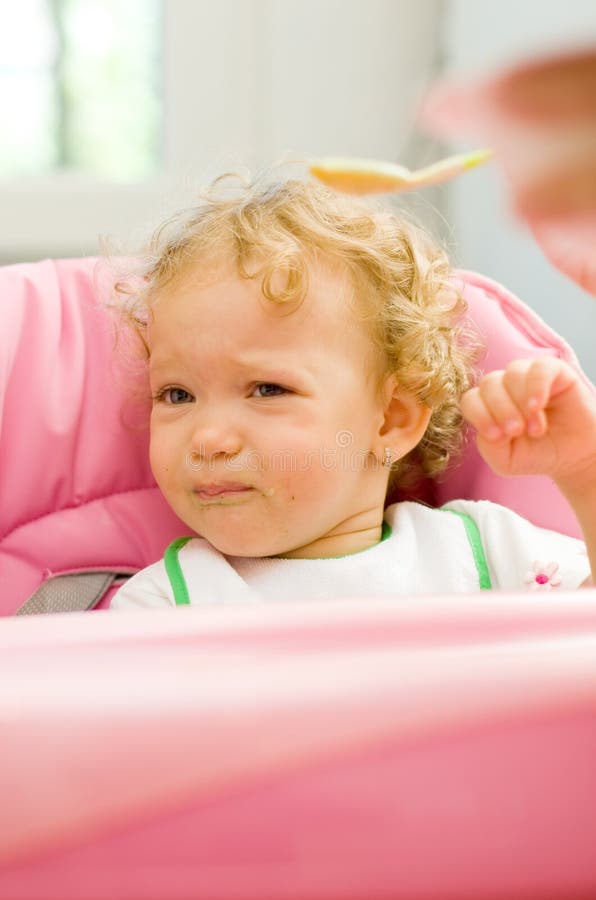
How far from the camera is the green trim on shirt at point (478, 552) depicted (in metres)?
0.82

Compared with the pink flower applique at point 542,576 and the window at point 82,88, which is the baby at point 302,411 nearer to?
the pink flower applique at point 542,576

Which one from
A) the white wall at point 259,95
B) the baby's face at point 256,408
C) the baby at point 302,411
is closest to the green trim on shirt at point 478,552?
the baby at point 302,411

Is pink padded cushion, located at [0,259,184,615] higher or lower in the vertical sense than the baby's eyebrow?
lower

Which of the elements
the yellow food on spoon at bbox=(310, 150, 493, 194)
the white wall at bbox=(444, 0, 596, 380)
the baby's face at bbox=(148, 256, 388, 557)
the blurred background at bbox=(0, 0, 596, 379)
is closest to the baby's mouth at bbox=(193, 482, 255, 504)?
the baby's face at bbox=(148, 256, 388, 557)

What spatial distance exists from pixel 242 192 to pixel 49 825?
598 mm

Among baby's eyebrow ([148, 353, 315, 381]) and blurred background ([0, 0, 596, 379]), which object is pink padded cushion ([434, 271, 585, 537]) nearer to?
A: baby's eyebrow ([148, 353, 315, 381])

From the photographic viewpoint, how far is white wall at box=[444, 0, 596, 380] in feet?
4.58

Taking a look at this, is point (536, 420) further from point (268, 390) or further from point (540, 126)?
point (540, 126)

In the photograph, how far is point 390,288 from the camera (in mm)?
838

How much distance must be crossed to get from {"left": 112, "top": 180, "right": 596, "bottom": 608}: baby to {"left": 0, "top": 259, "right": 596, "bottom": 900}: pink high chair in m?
0.27

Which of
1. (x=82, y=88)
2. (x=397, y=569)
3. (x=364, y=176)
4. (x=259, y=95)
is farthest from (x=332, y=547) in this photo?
(x=82, y=88)

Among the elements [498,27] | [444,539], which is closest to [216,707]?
[444,539]

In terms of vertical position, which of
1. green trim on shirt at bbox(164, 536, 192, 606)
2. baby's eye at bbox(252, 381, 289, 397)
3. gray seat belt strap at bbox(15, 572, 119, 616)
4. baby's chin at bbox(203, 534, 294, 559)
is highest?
baby's eye at bbox(252, 381, 289, 397)

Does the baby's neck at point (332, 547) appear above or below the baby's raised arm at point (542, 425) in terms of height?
below
